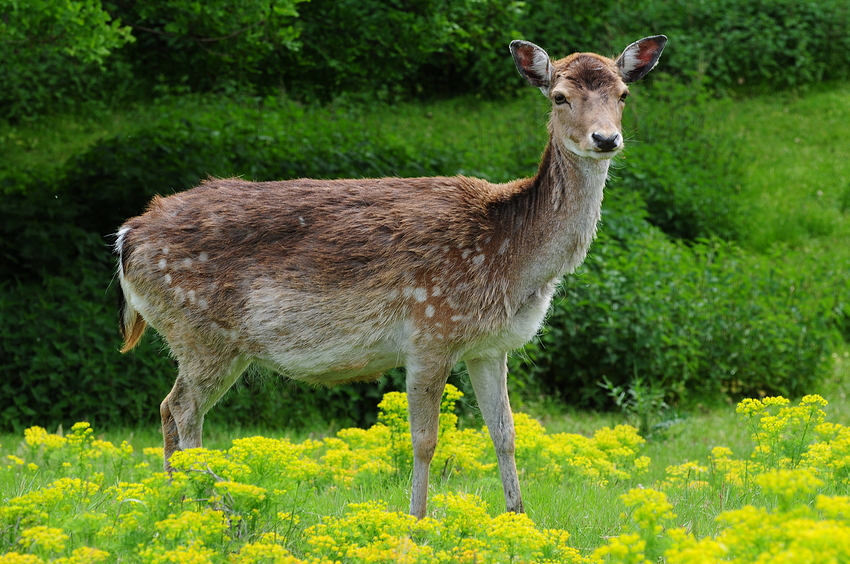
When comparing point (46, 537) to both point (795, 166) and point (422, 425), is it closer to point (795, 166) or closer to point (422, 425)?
point (422, 425)

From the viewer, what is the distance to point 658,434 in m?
7.59

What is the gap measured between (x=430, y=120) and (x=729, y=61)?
5.44 metres

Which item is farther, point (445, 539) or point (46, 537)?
point (445, 539)

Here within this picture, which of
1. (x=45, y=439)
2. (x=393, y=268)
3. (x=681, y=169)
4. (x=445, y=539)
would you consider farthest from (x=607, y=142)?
(x=681, y=169)

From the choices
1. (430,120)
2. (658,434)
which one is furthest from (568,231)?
(430,120)

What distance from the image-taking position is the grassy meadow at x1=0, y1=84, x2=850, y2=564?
10.5 ft

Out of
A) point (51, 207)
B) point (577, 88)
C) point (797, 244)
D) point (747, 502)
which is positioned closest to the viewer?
point (577, 88)

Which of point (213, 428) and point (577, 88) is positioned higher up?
point (577, 88)

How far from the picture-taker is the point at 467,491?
546cm

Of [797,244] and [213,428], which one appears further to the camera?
[797,244]

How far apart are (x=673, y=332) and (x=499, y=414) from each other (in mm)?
4039

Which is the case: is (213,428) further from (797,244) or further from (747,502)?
(797,244)

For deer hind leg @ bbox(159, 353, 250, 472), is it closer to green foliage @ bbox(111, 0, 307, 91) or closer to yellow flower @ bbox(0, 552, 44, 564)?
yellow flower @ bbox(0, 552, 44, 564)

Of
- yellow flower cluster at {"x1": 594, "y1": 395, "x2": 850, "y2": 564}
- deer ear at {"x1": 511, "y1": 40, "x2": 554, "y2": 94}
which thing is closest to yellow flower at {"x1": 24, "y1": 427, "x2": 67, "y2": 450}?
yellow flower cluster at {"x1": 594, "y1": 395, "x2": 850, "y2": 564}
